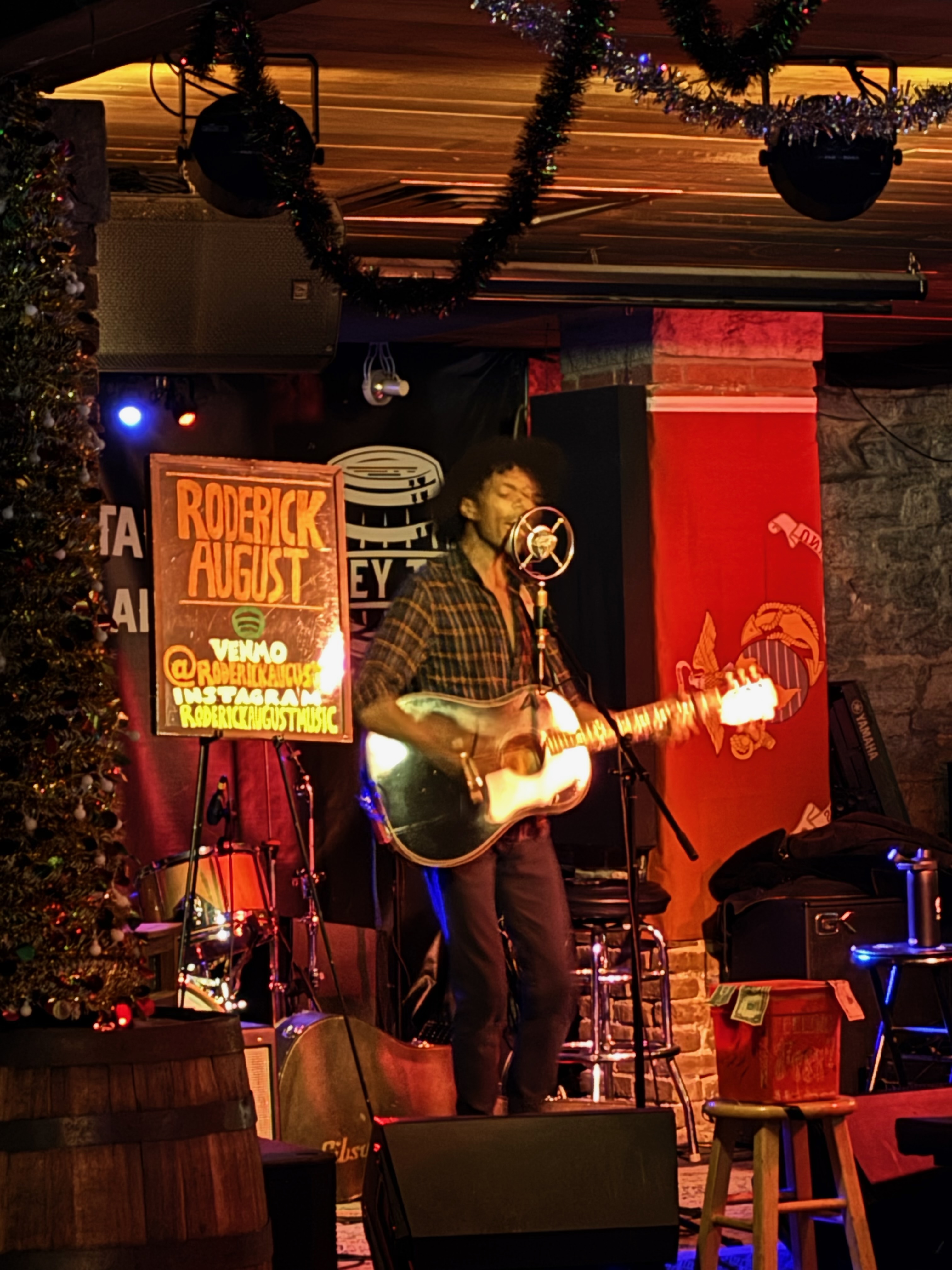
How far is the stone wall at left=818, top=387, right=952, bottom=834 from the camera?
309 inches

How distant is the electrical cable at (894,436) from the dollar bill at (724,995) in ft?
14.0

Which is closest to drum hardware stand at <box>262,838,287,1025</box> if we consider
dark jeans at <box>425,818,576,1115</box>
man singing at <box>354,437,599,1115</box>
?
man singing at <box>354,437,599,1115</box>

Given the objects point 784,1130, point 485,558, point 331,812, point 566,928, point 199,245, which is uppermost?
point 199,245

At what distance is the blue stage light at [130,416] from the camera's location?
6.61 m

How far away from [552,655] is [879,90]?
1593mm

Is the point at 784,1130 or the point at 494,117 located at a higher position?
the point at 494,117

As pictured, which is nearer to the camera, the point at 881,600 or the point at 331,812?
the point at 331,812

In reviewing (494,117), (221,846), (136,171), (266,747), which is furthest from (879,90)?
(266,747)

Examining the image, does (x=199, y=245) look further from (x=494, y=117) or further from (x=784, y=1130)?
(x=784, y=1130)

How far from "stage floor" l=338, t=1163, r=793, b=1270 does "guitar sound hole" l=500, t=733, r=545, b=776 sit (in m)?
1.07

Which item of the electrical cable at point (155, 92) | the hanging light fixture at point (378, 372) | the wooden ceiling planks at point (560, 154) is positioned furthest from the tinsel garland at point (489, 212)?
the hanging light fixture at point (378, 372)

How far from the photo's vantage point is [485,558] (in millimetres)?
4988

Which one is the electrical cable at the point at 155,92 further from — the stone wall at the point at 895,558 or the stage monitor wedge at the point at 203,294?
the stone wall at the point at 895,558

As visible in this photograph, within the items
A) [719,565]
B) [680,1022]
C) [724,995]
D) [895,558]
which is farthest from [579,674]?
[895,558]
